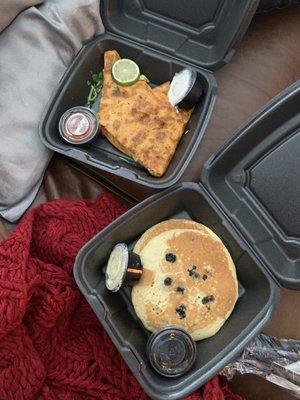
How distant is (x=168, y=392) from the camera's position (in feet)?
3.40

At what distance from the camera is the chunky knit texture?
1.08 metres

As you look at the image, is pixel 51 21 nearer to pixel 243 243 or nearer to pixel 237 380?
pixel 243 243

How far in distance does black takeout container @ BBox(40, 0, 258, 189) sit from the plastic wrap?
41 cm

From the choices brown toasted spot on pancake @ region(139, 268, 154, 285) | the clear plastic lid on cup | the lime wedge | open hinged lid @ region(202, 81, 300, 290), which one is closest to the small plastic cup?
brown toasted spot on pancake @ region(139, 268, 154, 285)

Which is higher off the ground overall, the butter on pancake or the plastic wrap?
the butter on pancake

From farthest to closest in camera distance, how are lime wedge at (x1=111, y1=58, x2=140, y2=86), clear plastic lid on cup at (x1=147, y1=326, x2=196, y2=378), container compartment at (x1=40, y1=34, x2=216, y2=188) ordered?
lime wedge at (x1=111, y1=58, x2=140, y2=86)
container compartment at (x1=40, y1=34, x2=216, y2=188)
clear plastic lid on cup at (x1=147, y1=326, x2=196, y2=378)

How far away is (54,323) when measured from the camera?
1.13 meters

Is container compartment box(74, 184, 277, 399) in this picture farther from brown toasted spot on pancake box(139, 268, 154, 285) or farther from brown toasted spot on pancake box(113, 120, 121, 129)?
brown toasted spot on pancake box(113, 120, 121, 129)

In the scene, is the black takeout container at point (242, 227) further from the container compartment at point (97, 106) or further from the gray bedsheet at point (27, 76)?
the gray bedsheet at point (27, 76)

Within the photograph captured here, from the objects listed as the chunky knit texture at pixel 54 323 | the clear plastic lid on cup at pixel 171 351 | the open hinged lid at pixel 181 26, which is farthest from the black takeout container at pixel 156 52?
the clear plastic lid on cup at pixel 171 351

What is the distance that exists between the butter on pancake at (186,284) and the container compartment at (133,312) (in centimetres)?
3

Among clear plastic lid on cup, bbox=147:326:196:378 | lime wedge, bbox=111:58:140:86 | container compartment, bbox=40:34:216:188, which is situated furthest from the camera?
lime wedge, bbox=111:58:140:86

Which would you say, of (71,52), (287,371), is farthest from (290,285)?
(71,52)

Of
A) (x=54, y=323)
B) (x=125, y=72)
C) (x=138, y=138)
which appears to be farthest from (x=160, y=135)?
(x=54, y=323)
